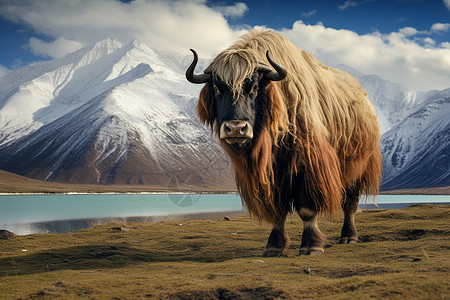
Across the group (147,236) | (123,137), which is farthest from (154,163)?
(147,236)

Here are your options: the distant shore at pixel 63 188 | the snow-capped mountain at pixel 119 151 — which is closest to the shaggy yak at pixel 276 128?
the distant shore at pixel 63 188

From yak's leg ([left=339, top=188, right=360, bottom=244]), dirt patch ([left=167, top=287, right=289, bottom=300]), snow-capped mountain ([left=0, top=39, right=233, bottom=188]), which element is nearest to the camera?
dirt patch ([left=167, top=287, right=289, bottom=300])

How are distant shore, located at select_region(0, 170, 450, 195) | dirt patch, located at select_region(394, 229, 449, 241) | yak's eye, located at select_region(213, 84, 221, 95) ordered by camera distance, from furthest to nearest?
distant shore, located at select_region(0, 170, 450, 195)
dirt patch, located at select_region(394, 229, 449, 241)
yak's eye, located at select_region(213, 84, 221, 95)

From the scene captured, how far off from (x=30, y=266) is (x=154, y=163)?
550ft

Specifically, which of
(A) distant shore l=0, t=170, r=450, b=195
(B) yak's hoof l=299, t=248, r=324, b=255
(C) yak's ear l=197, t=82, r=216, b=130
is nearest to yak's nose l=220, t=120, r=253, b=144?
(C) yak's ear l=197, t=82, r=216, b=130

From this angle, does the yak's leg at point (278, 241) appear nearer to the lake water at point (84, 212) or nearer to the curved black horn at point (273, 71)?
the curved black horn at point (273, 71)

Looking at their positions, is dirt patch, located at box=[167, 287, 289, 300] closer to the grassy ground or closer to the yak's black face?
the grassy ground

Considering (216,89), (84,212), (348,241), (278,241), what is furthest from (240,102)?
(84,212)

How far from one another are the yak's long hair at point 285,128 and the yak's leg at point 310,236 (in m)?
0.18

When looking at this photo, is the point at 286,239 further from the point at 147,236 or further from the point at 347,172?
the point at 147,236

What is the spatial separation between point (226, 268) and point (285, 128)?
84.4 inches

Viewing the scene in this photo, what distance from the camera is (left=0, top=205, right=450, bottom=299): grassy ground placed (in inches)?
159

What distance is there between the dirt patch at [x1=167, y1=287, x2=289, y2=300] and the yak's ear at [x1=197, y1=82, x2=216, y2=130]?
3.34 meters

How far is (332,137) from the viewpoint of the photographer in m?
7.47
